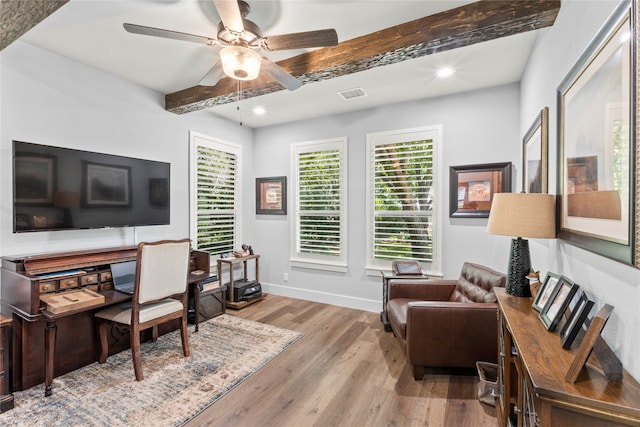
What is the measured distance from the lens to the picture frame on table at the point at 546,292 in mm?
1438

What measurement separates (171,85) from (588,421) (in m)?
4.08

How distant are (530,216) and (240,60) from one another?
2.06 meters

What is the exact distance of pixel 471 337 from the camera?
7.70 ft

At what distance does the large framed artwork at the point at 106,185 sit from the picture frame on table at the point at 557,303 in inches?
139

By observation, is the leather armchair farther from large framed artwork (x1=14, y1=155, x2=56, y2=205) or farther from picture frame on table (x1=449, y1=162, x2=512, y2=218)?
large framed artwork (x1=14, y1=155, x2=56, y2=205)

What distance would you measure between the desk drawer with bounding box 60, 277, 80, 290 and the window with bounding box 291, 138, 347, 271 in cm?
269

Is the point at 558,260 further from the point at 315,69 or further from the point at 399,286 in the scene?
the point at 315,69

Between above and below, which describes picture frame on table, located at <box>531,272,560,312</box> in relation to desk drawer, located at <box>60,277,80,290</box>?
above

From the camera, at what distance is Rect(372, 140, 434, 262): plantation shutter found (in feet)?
12.2

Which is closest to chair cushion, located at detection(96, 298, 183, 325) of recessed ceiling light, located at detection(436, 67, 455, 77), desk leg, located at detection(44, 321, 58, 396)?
desk leg, located at detection(44, 321, 58, 396)

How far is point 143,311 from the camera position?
246cm

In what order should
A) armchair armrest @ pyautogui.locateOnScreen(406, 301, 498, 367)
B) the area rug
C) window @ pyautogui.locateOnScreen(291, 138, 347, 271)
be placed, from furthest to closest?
window @ pyautogui.locateOnScreen(291, 138, 347, 271) → armchair armrest @ pyautogui.locateOnScreen(406, 301, 498, 367) → the area rug

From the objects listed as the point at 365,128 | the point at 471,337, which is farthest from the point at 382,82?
the point at 471,337

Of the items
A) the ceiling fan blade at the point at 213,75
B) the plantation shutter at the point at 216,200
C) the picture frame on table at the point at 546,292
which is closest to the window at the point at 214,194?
the plantation shutter at the point at 216,200
